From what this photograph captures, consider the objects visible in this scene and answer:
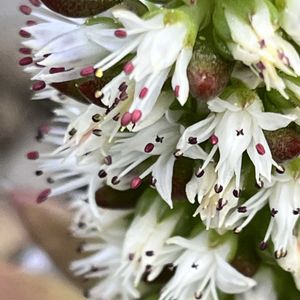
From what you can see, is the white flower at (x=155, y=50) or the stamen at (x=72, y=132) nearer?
the white flower at (x=155, y=50)

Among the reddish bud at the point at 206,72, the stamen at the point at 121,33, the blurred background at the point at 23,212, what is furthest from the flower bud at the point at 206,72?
the blurred background at the point at 23,212

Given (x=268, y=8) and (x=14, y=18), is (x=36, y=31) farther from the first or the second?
(x=14, y=18)

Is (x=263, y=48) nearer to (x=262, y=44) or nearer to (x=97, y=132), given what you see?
(x=262, y=44)

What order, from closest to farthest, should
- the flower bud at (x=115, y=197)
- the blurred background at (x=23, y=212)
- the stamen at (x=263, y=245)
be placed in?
the stamen at (x=263, y=245) → the flower bud at (x=115, y=197) → the blurred background at (x=23, y=212)

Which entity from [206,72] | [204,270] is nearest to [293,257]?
[204,270]

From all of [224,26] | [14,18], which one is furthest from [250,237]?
[14,18]

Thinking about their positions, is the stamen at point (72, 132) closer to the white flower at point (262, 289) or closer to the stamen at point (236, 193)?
the stamen at point (236, 193)
